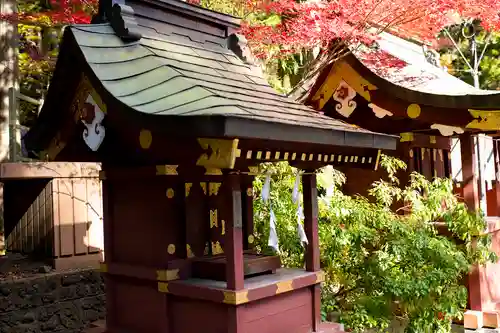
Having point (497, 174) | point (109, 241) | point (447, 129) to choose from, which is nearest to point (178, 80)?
point (109, 241)

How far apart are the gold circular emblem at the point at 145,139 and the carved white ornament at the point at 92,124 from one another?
33 centimetres

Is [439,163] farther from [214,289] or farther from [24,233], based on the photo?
[24,233]

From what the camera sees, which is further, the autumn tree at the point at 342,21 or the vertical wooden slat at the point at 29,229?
the vertical wooden slat at the point at 29,229

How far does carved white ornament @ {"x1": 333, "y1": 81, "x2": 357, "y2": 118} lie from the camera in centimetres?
835

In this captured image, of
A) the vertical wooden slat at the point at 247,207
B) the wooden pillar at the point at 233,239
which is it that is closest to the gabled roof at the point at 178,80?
the wooden pillar at the point at 233,239

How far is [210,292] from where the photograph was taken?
405 centimetres

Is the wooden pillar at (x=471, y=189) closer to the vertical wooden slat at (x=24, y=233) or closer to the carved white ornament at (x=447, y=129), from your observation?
the carved white ornament at (x=447, y=129)

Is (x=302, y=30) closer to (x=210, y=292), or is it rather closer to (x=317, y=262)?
(x=317, y=262)

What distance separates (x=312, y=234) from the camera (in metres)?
4.94

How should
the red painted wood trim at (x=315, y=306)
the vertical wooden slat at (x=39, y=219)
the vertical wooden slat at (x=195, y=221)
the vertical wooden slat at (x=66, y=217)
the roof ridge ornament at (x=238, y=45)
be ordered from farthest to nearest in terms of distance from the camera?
the vertical wooden slat at (x=39, y=219) < the vertical wooden slat at (x=66, y=217) < the roof ridge ornament at (x=238, y=45) < the red painted wood trim at (x=315, y=306) < the vertical wooden slat at (x=195, y=221)

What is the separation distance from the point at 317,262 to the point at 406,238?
6.43 feet

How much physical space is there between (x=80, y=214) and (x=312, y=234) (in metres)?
4.09

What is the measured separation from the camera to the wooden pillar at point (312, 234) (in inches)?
193

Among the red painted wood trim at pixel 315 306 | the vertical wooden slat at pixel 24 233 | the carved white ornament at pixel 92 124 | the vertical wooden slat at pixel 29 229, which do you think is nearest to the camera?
the carved white ornament at pixel 92 124
